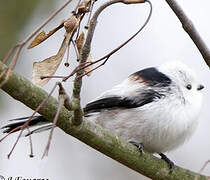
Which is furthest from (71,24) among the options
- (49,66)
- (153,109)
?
(153,109)

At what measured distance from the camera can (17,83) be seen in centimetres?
225

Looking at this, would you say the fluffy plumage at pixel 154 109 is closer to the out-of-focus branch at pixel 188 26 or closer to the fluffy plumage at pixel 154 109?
the fluffy plumage at pixel 154 109

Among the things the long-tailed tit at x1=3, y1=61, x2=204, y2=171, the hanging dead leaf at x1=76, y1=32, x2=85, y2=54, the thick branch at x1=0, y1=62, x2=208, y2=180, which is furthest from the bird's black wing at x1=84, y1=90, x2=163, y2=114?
the hanging dead leaf at x1=76, y1=32, x2=85, y2=54

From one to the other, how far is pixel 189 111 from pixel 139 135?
0.38 metres

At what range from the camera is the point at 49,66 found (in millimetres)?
2219

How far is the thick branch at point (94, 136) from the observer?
2279 mm

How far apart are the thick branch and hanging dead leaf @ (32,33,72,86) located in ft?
0.27

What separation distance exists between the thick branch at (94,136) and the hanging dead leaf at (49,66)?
3.3 inches

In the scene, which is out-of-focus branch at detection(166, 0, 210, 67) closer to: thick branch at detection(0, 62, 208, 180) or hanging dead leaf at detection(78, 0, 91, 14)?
hanging dead leaf at detection(78, 0, 91, 14)

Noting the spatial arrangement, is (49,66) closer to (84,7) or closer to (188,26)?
(84,7)

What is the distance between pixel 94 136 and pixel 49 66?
1.75 feet

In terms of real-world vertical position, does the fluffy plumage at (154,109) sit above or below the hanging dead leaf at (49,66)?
below

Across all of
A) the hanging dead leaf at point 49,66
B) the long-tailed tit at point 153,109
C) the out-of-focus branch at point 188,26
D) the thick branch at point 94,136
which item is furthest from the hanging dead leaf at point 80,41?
the long-tailed tit at point 153,109

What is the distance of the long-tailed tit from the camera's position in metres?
3.36
